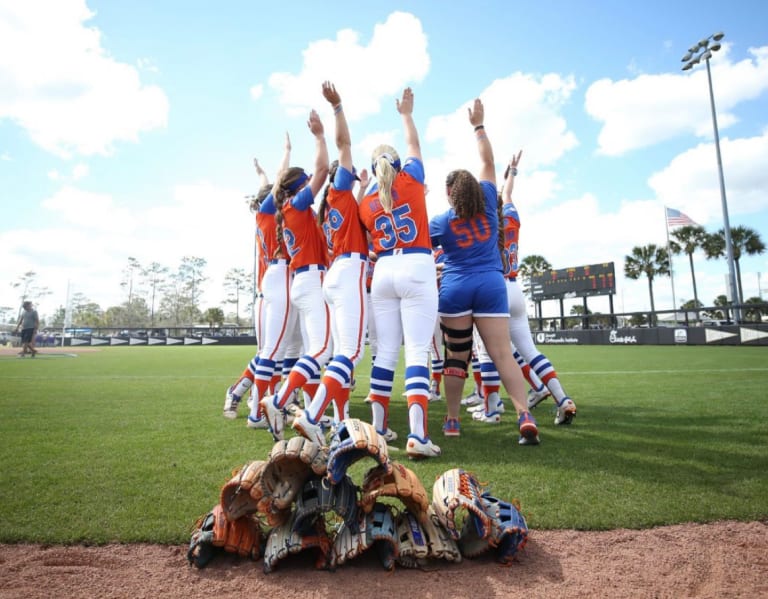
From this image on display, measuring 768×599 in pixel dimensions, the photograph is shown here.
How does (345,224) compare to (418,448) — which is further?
(345,224)

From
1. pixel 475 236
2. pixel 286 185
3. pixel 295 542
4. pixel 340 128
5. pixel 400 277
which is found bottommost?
pixel 295 542

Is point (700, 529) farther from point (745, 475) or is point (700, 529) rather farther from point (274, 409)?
point (274, 409)

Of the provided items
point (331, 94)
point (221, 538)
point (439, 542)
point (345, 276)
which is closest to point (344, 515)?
point (439, 542)

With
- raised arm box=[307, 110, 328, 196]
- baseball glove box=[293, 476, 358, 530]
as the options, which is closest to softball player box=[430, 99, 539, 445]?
raised arm box=[307, 110, 328, 196]

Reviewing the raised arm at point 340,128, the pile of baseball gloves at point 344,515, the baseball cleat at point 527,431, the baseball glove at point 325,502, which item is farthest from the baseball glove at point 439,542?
the raised arm at point 340,128

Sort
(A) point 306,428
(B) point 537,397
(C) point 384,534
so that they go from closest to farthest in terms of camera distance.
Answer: (C) point 384,534 → (A) point 306,428 → (B) point 537,397

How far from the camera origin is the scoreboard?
33.5 metres

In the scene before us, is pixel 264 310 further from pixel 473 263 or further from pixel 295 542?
pixel 295 542

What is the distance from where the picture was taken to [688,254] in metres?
48.7

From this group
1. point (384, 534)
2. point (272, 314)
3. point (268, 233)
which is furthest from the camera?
point (268, 233)

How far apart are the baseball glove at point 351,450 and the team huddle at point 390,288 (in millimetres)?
867

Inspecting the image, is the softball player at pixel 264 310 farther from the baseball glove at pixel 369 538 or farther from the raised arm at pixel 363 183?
the baseball glove at pixel 369 538

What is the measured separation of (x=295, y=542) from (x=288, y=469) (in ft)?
0.98

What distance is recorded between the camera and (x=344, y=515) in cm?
198
